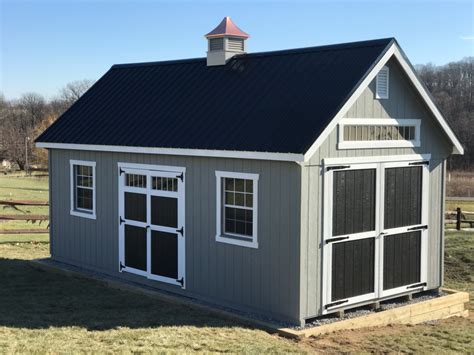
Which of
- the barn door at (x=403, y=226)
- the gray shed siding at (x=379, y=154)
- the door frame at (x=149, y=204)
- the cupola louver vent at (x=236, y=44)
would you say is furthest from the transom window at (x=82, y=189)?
the barn door at (x=403, y=226)

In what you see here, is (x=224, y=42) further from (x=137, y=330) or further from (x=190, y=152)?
(x=137, y=330)

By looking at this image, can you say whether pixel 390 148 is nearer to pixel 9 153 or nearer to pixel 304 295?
pixel 304 295

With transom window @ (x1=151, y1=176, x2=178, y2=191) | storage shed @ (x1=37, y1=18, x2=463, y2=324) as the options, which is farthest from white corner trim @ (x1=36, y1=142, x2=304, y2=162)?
transom window @ (x1=151, y1=176, x2=178, y2=191)

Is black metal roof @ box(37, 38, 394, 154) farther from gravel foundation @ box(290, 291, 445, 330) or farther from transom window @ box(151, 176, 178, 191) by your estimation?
gravel foundation @ box(290, 291, 445, 330)

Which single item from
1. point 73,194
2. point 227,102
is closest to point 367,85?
point 227,102

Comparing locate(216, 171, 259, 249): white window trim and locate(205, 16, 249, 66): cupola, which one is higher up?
locate(205, 16, 249, 66): cupola

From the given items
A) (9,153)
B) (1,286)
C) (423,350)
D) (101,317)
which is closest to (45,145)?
(1,286)

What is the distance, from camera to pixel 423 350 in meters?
9.96

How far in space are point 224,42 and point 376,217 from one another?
512cm

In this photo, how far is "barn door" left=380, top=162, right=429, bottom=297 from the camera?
465 inches

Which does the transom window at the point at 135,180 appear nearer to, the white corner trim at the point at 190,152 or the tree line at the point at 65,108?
the white corner trim at the point at 190,152

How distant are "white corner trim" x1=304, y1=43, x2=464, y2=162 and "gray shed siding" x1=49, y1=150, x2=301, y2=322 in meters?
0.56

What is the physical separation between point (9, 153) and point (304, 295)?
67130 mm

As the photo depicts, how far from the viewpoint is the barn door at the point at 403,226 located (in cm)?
1182
